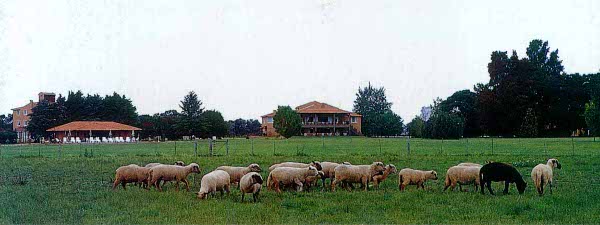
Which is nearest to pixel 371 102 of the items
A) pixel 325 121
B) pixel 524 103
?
pixel 325 121

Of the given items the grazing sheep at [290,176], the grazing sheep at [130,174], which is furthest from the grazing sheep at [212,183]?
the grazing sheep at [130,174]

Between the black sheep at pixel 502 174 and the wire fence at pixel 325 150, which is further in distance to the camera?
the wire fence at pixel 325 150

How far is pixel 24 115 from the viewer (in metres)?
110

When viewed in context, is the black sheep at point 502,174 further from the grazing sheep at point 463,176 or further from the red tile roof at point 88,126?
the red tile roof at point 88,126

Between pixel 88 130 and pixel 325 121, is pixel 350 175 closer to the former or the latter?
pixel 88 130

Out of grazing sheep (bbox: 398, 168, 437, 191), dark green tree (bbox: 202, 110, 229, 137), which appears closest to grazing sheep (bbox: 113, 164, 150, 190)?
grazing sheep (bbox: 398, 168, 437, 191)

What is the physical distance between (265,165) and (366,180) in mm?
11202

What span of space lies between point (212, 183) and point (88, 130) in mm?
82717

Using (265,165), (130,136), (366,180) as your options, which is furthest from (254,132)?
(366,180)

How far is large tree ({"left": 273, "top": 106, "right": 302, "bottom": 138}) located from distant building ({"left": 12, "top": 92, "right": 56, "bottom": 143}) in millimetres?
41441

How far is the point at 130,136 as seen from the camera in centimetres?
9881

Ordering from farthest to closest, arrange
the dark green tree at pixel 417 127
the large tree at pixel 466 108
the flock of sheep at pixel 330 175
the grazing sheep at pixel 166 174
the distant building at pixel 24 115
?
Answer: 1. the distant building at pixel 24 115
2. the large tree at pixel 466 108
3. the dark green tree at pixel 417 127
4. the grazing sheep at pixel 166 174
5. the flock of sheep at pixel 330 175

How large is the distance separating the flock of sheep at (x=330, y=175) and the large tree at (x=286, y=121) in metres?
77.9

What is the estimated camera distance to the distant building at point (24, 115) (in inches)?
4051
